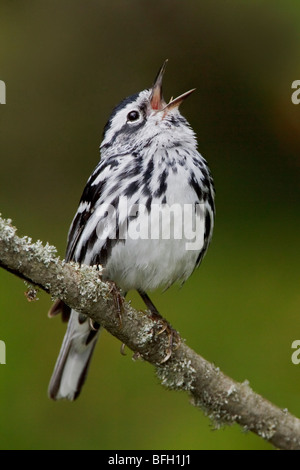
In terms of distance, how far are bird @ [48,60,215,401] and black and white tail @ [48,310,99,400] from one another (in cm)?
14

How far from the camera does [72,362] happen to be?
199 inches

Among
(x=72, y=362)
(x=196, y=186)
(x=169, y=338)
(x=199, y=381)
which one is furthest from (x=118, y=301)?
(x=72, y=362)

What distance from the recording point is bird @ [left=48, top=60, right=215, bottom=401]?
4262 mm

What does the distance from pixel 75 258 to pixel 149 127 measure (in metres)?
0.80

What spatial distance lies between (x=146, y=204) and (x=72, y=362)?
4.20ft

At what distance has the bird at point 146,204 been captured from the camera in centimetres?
426

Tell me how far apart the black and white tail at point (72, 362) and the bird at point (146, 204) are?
14 cm

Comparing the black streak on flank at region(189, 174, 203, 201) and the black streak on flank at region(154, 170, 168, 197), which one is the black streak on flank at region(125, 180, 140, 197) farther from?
the black streak on flank at region(189, 174, 203, 201)

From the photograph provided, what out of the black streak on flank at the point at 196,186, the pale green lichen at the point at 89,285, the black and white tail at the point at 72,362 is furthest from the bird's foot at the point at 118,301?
the black and white tail at the point at 72,362

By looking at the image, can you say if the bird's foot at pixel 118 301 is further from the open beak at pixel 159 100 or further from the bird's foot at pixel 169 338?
the open beak at pixel 159 100

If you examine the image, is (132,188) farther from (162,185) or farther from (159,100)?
(159,100)

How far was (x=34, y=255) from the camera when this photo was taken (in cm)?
348

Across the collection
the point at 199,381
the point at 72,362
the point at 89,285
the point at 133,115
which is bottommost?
the point at 199,381

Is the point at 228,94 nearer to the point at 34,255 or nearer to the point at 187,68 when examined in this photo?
the point at 187,68
